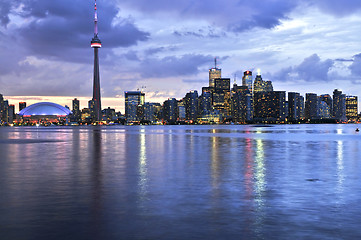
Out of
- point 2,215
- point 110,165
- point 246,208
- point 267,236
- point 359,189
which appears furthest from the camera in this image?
point 110,165

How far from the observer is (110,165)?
35.6 meters

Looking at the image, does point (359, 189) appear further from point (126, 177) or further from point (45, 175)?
point (45, 175)

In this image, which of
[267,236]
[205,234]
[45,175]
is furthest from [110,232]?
[45,175]

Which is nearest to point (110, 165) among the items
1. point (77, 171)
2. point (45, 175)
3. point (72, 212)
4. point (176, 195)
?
point (77, 171)

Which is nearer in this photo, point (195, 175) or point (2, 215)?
point (2, 215)

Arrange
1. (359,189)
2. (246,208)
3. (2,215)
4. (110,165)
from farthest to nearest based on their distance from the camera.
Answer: (110,165)
(359,189)
(246,208)
(2,215)

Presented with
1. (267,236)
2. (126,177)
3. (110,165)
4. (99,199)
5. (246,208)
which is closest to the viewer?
(267,236)

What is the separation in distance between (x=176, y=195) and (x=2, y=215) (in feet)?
25.9

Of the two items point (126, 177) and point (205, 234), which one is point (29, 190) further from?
point (205, 234)

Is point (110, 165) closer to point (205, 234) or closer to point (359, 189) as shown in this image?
point (359, 189)

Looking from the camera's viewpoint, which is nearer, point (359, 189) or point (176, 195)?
point (176, 195)

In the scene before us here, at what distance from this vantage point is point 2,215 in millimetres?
15602

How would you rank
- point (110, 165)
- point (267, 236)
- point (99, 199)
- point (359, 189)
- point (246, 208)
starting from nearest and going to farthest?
point (267, 236)
point (246, 208)
point (99, 199)
point (359, 189)
point (110, 165)

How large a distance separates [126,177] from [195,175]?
4573mm
